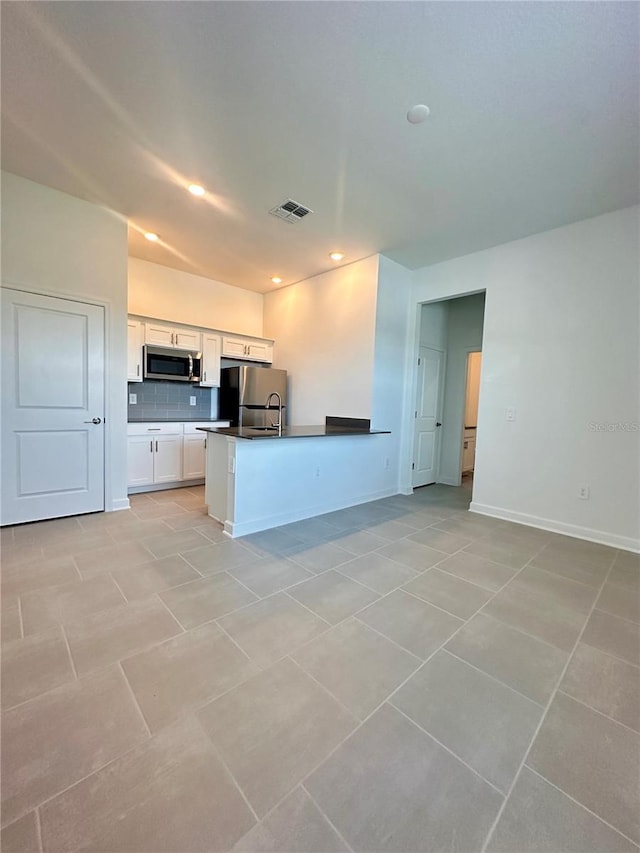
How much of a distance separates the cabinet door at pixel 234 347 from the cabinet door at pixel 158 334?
0.76m

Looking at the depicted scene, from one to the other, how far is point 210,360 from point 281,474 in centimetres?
245

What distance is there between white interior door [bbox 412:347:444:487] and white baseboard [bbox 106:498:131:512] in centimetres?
365

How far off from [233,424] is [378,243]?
9.84ft

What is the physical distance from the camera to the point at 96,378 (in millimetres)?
3332

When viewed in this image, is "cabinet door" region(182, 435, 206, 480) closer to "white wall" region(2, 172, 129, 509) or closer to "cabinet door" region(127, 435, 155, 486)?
"cabinet door" region(127, 435, 155, 486)

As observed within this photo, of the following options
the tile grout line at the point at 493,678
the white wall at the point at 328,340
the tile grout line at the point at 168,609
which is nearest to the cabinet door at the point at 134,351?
the white wall at the point at 328,340

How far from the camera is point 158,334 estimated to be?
14.3 ft

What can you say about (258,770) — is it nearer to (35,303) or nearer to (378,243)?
(35,303)

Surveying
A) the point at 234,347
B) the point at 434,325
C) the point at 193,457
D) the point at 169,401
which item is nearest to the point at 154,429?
the point at 193,457

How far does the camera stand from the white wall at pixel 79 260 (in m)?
2.87

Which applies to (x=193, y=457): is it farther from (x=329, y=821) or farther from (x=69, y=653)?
(x=329, y=821)

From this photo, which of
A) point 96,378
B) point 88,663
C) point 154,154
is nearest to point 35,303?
point 96,378

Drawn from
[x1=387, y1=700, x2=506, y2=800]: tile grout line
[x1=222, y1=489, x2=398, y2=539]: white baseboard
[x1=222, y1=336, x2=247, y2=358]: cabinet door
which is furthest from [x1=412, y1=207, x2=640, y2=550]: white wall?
[x1=222, y1=336, x2=247, y2=358]: cabinet door

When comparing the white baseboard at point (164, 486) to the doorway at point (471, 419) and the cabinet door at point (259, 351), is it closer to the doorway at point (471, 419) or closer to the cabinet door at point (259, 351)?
the cabinet door at point (259, 351)
